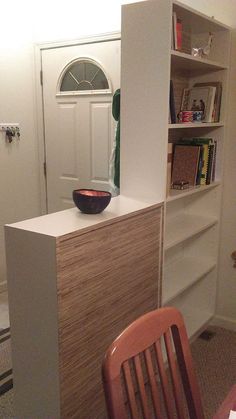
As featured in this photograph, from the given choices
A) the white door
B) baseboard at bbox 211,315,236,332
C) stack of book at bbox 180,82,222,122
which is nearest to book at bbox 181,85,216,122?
stack of book at bbox 180,82,222,122

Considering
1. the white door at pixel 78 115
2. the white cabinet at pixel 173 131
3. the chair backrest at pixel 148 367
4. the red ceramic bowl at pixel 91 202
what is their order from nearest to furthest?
the chair backrest at pixel 148 367 → the red ceramic bowl at pixel 91 202 → the white cabinet at pixel 173 131 → the white door at pixel 78 115

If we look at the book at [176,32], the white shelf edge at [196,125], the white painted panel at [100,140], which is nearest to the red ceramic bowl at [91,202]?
the white shelf edge at [196,125]

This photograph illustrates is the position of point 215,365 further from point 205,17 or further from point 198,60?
point 205,17

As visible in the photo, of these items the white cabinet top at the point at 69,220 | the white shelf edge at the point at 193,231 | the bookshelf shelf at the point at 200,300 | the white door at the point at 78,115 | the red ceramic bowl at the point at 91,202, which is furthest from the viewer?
the white door at the point at 78,115

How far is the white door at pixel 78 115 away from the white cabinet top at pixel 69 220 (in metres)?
1.01

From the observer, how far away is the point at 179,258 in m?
2.74

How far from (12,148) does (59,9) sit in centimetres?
113

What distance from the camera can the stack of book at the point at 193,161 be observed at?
2.39 metres

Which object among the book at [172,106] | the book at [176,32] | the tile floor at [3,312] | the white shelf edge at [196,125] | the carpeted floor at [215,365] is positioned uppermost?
the book at [176,32]

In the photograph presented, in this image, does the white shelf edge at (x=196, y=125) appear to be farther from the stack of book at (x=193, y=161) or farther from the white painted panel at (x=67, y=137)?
the white painted panel at (x=67, y=137)

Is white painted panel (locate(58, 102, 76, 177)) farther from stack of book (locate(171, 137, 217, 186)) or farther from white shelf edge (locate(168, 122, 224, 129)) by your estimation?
white shelf edge (locate(168, 122, 224, 129))

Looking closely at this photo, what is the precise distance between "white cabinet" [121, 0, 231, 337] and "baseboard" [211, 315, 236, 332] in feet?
0.20

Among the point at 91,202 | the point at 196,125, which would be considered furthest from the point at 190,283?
the point at 91,202

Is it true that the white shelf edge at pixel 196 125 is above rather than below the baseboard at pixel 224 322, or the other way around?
above
